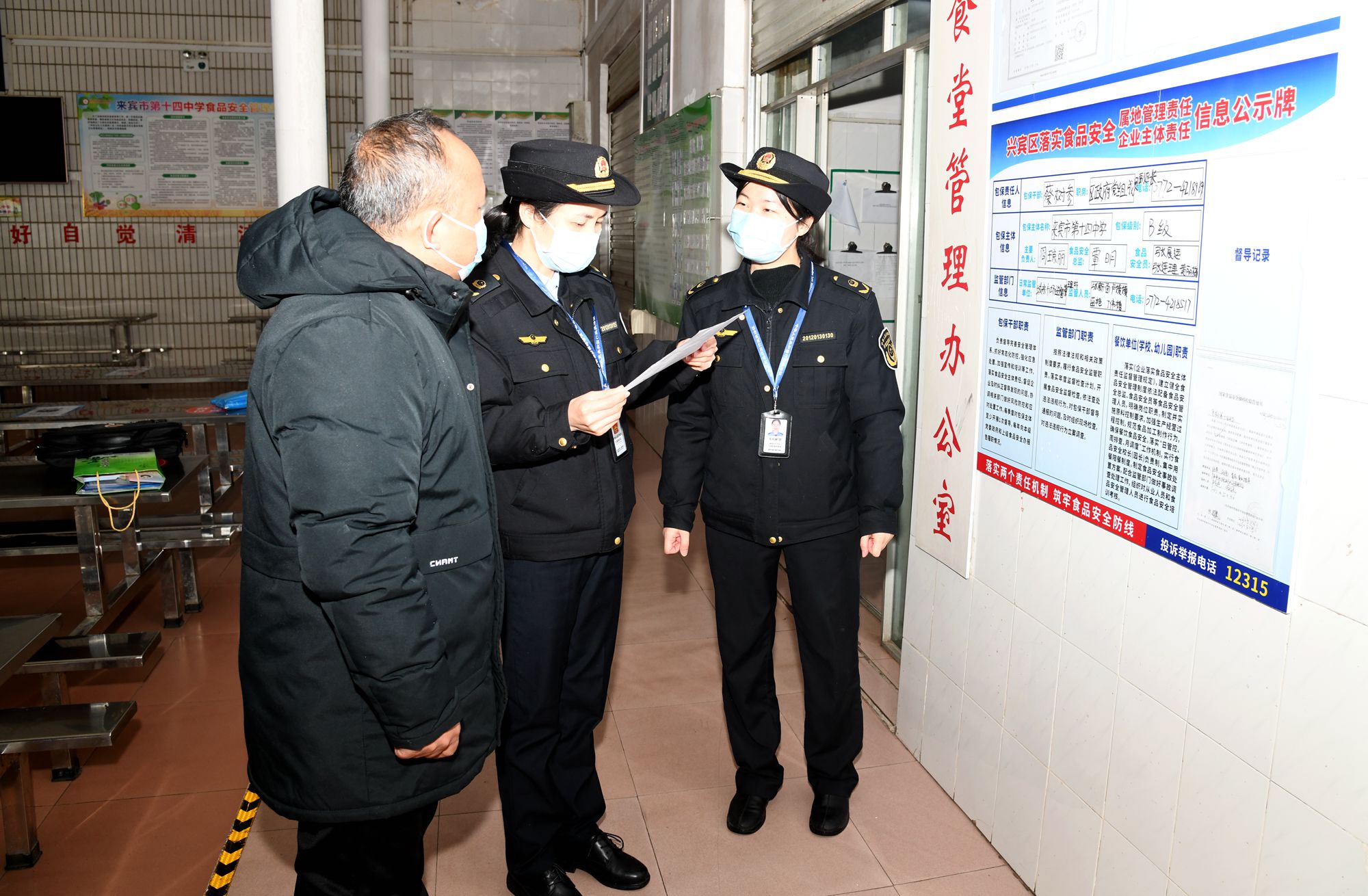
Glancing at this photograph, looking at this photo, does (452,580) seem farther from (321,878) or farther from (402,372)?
(321,878)

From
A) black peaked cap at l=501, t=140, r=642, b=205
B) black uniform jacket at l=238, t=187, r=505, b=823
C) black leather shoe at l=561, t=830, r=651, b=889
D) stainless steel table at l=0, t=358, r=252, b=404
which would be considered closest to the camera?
black uniform jacket at l=238, t=187, r=505, b=823

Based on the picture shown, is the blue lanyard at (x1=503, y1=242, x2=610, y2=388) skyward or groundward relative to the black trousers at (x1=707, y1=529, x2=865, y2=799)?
skyward

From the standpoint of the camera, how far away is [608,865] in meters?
2.39

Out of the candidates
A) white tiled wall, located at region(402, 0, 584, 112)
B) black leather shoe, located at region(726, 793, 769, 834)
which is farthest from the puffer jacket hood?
white tiled wall, located at region(402, 0, 584, 112)

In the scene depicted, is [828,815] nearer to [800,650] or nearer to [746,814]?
[746,814]

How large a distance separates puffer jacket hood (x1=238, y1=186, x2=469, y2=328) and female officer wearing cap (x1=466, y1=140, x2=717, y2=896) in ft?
1.87

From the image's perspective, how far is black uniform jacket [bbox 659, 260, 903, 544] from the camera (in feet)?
8.14

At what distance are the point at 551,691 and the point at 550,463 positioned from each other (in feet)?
1.69

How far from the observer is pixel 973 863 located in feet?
8.05

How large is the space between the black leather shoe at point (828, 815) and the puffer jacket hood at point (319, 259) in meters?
1.77

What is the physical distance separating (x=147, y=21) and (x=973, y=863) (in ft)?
29.7

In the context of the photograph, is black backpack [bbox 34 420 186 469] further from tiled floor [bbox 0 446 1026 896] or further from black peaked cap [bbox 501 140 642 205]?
black peaked cap [bbox 501 140 642 205]

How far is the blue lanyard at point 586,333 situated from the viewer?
2182mm

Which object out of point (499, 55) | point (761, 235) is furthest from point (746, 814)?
point (499, 55)
